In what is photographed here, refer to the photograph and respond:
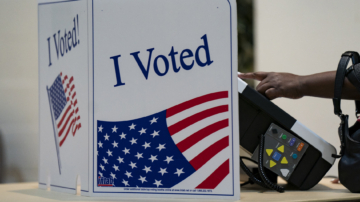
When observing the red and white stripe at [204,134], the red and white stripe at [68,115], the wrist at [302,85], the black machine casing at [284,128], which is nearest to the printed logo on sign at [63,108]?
the red and white stripe at [68,115]

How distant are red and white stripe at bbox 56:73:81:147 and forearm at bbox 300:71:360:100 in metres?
0.62

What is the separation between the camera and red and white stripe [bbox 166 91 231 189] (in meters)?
0.71

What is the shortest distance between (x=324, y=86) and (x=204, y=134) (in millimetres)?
387

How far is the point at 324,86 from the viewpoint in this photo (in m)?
0.86

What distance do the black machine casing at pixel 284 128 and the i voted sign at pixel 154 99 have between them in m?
0.12

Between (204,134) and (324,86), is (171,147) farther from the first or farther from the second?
(324,86)

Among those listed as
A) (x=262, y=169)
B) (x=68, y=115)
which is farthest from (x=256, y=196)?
(x=68, y=115)

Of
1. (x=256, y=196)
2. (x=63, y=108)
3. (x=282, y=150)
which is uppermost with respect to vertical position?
(x=63, y=108)

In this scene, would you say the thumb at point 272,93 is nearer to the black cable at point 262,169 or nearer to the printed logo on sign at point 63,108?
the black cable at point 262,169

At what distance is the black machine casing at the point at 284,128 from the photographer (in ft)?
2.67

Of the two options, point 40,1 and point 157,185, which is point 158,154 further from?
A: point 40,1

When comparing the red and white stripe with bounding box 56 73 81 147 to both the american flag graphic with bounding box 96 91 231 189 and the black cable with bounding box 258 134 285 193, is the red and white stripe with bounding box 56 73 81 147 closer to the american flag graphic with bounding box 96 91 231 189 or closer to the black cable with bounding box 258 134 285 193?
the american flag graphic with bounding box 96 91 231 189

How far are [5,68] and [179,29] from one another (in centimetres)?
76

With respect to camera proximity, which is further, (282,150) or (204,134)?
(282,150)
